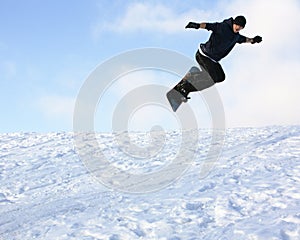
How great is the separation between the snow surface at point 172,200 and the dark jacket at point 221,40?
3.14 metres

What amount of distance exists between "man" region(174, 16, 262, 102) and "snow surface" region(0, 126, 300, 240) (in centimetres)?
250

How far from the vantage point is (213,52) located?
688cm

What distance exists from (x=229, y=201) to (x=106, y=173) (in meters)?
4.56

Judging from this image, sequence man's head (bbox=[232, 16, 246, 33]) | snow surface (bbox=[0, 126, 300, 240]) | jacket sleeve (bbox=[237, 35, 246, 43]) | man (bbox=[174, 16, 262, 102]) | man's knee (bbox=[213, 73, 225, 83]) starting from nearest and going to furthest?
man's head (bbox=[232, 16, 246, 33])
man (bbox=[174, 16, 262, 102])
jacket sleeve (bbox=[237, 35, 246, 43])
man's knee (bbox=[213, 73, 225, 83])
snow surface (bbox=[0, 126, 300, 240])

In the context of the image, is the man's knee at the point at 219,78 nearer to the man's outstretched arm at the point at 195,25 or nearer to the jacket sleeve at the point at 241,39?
the jacket sleeve at the point at 241,39

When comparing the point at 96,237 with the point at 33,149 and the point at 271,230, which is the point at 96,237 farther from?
the point at 33,149

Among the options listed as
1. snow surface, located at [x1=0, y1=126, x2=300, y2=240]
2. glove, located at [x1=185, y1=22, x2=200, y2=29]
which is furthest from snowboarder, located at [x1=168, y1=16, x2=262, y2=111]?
snow surface, located at [x1=0, y1=126, x2=300, y2=240]

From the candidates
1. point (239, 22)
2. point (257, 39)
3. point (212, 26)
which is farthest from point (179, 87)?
point (239, 22)

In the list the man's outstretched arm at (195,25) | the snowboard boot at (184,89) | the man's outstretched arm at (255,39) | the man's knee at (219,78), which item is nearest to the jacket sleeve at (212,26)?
the man's outstretched arm at (195,25)

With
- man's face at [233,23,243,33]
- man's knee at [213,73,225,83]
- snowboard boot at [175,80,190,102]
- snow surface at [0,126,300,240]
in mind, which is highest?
man's face at [233,23,243,33]

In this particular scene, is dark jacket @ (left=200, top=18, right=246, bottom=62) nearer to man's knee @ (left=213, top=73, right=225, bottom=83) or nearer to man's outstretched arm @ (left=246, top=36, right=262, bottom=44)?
man's outstretched arm @ (left=246, top=36, right=262, bottom=44)

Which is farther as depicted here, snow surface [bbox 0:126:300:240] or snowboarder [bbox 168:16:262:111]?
snow surface [bbox 0:126:300:240]

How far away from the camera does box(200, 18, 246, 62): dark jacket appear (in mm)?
6598

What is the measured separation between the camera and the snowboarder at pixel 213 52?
Result: 21.5ft
